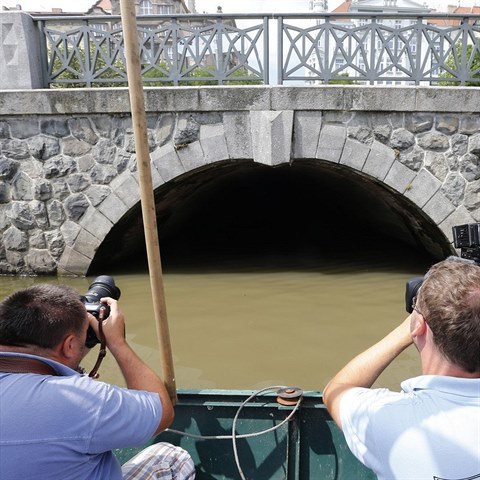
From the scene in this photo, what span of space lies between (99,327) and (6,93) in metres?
5.46

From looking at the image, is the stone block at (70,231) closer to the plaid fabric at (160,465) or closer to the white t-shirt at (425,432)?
the plaid fabric at (160,465)

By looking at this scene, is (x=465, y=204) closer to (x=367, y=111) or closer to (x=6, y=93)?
(x=367, y=111)

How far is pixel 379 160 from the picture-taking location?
6113 mm

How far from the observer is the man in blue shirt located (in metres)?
1.34

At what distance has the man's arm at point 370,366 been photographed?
1.67 m

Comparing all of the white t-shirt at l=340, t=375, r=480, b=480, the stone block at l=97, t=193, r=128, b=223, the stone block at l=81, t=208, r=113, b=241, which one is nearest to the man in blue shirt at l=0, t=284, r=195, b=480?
the white t-shirt at l=340, t=375, r=480, b=480

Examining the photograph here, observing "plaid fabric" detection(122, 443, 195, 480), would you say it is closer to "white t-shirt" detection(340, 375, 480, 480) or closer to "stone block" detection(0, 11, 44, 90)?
"white t-shirt" detection(340, 375, 480, 480)

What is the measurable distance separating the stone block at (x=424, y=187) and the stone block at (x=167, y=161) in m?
2.77

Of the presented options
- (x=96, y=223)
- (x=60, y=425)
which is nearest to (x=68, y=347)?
(x=60, y=425)

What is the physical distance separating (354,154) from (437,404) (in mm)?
5085

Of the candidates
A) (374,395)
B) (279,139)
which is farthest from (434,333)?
(279,139)

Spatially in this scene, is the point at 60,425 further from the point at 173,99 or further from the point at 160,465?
the point at 173,99

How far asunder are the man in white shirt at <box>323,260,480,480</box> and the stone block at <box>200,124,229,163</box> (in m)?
4.91

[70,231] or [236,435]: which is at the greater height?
[70,231]
